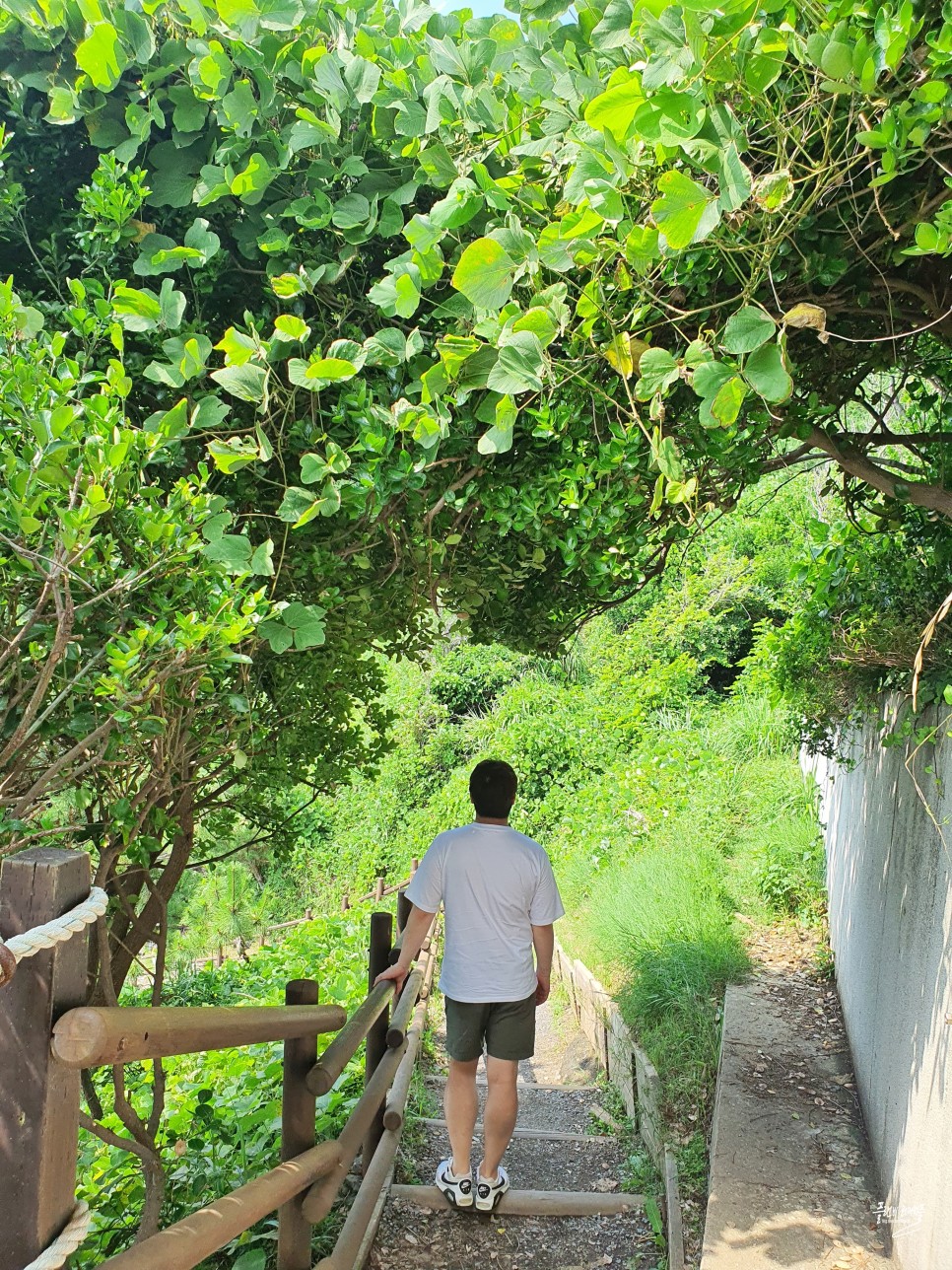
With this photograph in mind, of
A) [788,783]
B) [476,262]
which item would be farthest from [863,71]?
[788,783]

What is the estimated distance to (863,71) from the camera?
1.46 meters

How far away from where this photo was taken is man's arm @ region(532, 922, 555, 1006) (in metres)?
3.88

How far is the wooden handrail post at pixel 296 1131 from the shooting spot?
2.56 meters

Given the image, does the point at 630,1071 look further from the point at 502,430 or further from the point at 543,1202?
the point at 502,430

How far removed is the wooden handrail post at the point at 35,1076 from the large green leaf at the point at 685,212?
130cm

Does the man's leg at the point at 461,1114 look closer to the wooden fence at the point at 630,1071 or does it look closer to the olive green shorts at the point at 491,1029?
the olive green shorts at the point at 491,1029

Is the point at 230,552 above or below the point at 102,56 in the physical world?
below

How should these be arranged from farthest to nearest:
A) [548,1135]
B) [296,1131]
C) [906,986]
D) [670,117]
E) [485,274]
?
[548,1135]
[906,986]
[296,1131]
[485,274]
[670,117]

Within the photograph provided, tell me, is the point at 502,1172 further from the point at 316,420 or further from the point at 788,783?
the point at 788,783

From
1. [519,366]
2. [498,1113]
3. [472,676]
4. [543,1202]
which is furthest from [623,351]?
[472,676]

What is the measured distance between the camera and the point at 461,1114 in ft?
12.0

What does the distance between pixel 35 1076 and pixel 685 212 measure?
1551 mm

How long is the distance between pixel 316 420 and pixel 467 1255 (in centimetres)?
305

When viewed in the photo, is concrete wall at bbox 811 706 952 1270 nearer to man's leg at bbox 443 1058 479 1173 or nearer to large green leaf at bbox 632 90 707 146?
man's leg at bbox 443 1058 479 1173
